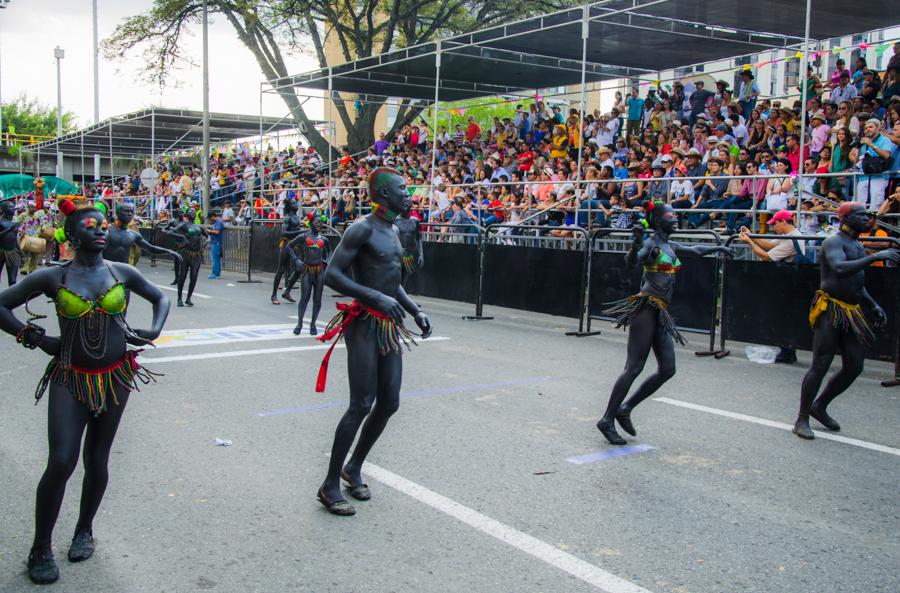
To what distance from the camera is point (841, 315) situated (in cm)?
673

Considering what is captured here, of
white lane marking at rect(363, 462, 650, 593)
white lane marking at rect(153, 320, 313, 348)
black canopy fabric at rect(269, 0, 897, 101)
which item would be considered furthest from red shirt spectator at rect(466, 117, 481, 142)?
white lane marking at rect(363, 462, 650, 593)

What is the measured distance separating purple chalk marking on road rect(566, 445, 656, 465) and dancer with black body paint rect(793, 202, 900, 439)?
1.41 m

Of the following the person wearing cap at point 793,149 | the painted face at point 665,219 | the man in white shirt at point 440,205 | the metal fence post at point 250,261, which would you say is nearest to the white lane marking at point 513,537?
the painted face at point 665,219

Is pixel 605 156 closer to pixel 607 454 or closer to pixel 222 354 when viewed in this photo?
pixel 222 354

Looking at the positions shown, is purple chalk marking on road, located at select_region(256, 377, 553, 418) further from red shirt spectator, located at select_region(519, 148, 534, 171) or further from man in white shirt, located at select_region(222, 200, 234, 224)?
man in white shirt, located at select_region(222, 200, 234, 224)

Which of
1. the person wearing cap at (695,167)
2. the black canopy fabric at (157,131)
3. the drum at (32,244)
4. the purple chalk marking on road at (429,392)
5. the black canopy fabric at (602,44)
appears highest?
the black canopy fabric at (602,44)

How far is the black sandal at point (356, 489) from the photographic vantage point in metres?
5.08

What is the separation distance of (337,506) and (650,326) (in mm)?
2913

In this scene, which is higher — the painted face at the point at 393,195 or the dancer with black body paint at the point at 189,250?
the painted face at the point at 393,195

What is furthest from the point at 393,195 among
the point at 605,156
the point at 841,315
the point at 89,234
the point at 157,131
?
the point at 157,131

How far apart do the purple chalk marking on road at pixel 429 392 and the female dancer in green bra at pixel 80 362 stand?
2.96 meters

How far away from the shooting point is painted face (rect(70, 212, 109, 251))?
410 centimetres

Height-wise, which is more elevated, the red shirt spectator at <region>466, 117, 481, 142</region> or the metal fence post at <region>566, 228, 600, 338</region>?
the red shirt spectator at <region>466, 117, 481, 142</region>

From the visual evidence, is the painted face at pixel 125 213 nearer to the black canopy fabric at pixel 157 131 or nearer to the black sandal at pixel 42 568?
the black sandal at pixel 42 568
